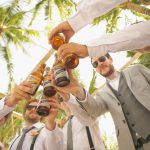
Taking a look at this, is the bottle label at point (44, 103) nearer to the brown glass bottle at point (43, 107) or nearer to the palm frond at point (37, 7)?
the brown glass bottle at point (43, 107)

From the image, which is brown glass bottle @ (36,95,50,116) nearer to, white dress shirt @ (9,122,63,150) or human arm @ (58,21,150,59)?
white dress shirt @ (9,122,63,150)

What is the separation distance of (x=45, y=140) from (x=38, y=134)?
0.15 metres

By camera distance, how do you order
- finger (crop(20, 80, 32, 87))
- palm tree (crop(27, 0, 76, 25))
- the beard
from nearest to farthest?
1. finger (crop(20, 80, 32, 87))
2. the beard
3. palm tree (crop(27, 0, 76, 25))

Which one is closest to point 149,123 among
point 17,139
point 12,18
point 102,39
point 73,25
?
point 102,39

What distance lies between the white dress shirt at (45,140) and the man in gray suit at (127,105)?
0.34m

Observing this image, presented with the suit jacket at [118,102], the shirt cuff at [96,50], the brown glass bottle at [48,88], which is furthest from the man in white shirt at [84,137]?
the shirt cuff at [96,50]

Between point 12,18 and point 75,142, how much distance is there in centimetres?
683

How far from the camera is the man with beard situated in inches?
114

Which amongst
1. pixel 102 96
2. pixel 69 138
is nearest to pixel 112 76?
pixel 102 96

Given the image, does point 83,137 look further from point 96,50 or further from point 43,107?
point 96,50

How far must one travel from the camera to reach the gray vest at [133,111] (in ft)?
8.43

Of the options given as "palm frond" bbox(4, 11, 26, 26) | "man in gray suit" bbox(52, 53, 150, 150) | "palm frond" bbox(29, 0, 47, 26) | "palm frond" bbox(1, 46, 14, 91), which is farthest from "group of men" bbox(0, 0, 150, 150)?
"palm frond" bbox(4, 11, 26, 26)

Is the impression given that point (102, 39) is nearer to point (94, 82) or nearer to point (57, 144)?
point (57, 144)

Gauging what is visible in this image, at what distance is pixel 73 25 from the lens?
8.06 feet
